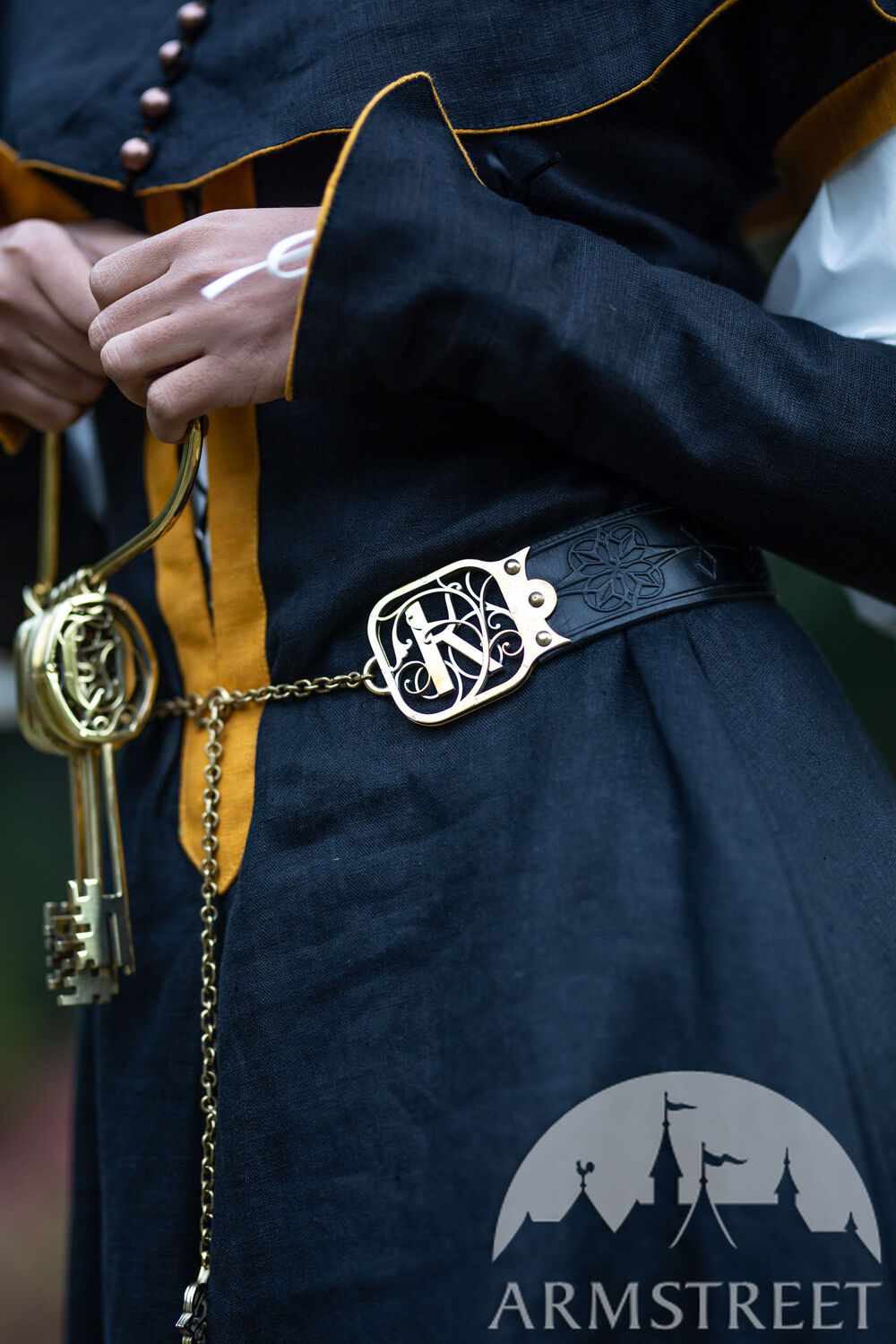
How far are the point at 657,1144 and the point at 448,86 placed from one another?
2.47ft

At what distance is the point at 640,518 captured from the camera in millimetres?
757

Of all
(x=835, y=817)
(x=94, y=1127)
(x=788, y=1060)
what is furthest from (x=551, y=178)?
(x=94, y=1127)

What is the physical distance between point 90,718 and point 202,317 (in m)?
0.36

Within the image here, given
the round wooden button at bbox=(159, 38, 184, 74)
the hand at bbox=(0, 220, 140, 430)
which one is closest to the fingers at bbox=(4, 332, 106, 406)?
the hand at bbox=(0, 220, 140, 430)

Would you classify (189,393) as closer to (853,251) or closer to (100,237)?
(100,237)

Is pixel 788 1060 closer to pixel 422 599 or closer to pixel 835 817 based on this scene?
pixel 835 817

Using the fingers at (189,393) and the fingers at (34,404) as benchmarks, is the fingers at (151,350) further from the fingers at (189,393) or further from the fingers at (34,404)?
the fingers at (34,404)

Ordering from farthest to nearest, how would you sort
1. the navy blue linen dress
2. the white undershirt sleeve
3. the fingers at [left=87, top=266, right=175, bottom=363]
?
1. the white undershirt sleeve
2. the fingers at [left=87, top=266, right=175, bottom=363]
3. the navy blue linen dress

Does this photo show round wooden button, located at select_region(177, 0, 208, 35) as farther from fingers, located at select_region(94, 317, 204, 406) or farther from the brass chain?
the brass chain

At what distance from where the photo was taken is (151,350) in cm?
72

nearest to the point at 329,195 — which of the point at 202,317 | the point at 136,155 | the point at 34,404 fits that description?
the point at 202,317

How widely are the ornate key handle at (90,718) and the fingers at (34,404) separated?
5.7 inches

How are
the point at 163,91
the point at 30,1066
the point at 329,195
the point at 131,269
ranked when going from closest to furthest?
the point at 329,195 < the point at 131,269 < the point at 163,91 < the point at 30,1066

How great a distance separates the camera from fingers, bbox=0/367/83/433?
0.92 m
